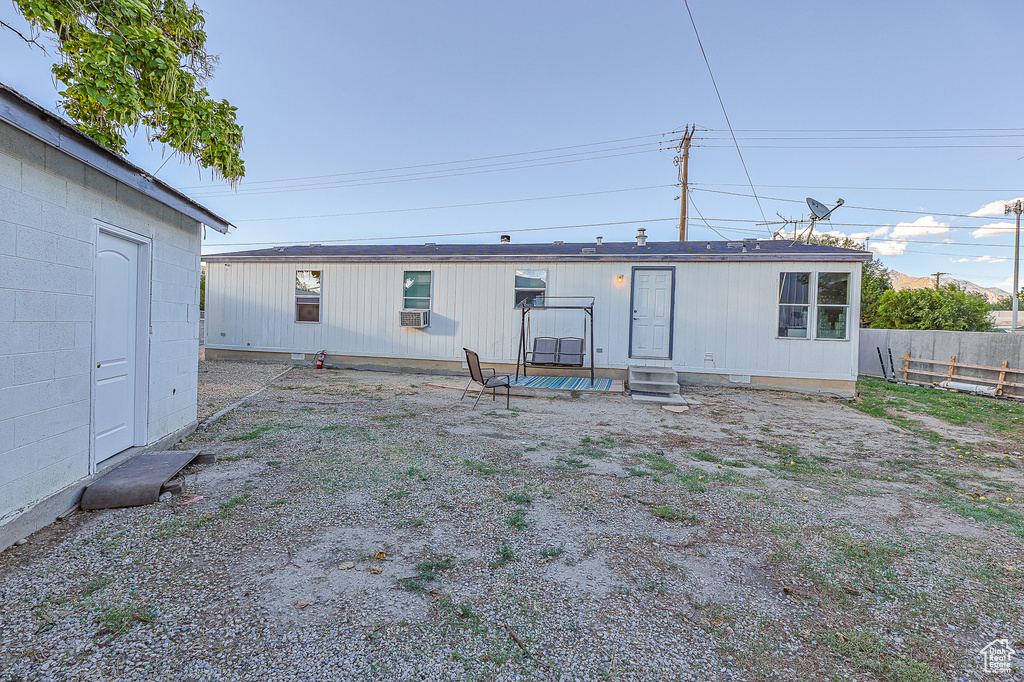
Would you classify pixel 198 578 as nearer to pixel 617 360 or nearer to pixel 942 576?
pixel 942 576

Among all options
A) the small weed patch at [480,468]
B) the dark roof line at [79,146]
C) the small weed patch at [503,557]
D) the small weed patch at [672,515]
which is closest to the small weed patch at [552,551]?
the small weed patch at [503,557]

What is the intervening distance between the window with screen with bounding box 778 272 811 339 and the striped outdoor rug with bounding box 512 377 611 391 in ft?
12.2

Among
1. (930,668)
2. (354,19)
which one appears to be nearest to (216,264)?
(354,19)

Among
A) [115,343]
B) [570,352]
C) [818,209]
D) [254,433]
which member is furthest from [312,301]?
[818,209]

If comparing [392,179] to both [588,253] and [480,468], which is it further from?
[480,468]

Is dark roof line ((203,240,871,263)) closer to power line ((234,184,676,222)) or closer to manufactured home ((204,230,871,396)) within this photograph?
manufactured home ((204,230,871,396))

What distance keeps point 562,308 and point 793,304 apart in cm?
465

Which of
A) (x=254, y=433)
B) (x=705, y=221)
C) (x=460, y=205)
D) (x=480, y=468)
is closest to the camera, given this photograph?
(x=480, y=468)

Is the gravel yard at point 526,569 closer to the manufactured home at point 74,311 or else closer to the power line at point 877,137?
the manufactured home at point 74,311

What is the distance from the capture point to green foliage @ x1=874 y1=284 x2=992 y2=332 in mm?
16156

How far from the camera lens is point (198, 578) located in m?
2.18

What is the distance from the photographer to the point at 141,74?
4.45 meters

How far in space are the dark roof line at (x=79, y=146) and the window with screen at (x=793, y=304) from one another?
980 cm

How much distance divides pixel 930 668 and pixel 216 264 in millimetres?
14076
